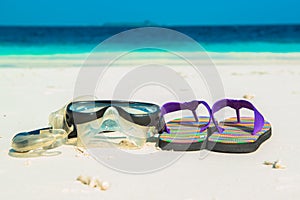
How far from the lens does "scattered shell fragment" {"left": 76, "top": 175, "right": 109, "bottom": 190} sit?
1764 mm

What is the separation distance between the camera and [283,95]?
416 centimetres

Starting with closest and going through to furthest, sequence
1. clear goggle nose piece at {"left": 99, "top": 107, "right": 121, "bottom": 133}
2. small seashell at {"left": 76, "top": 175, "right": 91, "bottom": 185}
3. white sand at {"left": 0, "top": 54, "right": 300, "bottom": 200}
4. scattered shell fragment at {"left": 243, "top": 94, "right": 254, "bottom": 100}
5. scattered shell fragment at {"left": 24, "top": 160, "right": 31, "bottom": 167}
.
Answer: white sand at {"left": 0, "top": 54, "right": 300, "bottom": 200}
small seashell at {"left": 76, "top": 175, "right": 91, "bottom": 185}
scattered shell fragment at {"left": 24, "top": 160, "right": 31, "bottom": 167}
clear goggle nose piece at {"left": 99, "top": 107, "right": 121, "bottom": 133}
scattered shell fragment at {"left": 243, "top": 94, "right": 254, "bottom": 100}

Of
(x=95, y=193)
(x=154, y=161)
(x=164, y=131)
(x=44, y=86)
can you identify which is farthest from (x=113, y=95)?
(x=95, y=193)

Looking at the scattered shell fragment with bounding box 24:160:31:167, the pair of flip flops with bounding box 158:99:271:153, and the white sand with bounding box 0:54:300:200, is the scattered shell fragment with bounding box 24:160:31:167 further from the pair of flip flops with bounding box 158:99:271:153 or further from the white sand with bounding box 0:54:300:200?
the pair of flip flops with bounding box 158:99:271:153

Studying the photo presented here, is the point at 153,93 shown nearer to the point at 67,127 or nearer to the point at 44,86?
the point at 44,86

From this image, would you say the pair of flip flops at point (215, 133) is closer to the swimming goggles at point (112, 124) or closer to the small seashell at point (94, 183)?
the swimming goggles at point (112, 124)

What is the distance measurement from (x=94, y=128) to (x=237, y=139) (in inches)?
31.2

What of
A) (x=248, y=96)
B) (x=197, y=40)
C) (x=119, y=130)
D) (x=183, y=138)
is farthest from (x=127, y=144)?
(x=197, y=40)

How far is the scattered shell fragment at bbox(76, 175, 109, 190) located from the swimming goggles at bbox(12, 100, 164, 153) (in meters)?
0.46

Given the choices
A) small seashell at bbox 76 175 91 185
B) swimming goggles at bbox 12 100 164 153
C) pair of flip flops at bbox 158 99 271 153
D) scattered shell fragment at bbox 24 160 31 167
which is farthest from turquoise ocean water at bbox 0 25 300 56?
small seashell at bbox 76 175 91 185

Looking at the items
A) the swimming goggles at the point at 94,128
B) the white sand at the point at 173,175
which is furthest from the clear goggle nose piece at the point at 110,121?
the white sand at the point at 173,175

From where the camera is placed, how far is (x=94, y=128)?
2373 millimetres

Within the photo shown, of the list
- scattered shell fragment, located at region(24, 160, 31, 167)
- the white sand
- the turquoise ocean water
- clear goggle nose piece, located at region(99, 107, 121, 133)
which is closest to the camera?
the white sand

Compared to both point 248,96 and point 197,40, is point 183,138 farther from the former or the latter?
point 197,40
